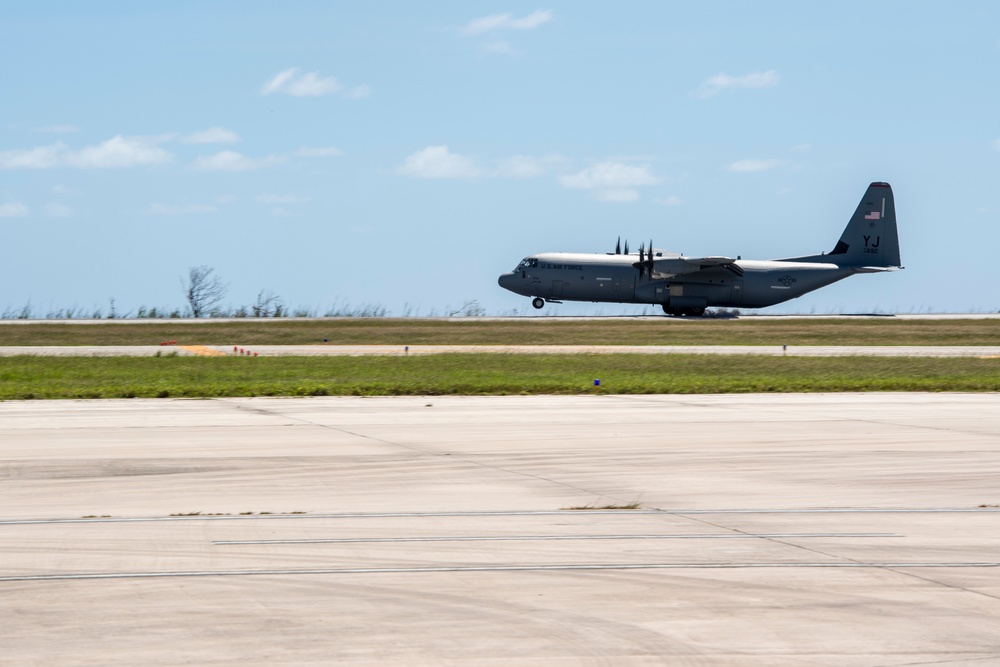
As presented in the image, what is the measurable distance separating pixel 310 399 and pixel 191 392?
2.76 metres

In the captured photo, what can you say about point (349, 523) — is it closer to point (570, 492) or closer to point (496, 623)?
point (570, 492)

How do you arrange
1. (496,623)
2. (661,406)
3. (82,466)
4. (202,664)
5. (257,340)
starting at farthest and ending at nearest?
(257,340)
(661,406)
(82,466)
(496,623)
(202,664)

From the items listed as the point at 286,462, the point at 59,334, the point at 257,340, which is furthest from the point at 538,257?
the point at 286,462

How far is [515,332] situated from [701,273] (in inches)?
686

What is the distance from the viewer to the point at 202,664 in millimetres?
5598

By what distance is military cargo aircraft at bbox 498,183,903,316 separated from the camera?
62.9 m

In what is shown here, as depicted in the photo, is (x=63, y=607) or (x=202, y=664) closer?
(x=202, y=664)

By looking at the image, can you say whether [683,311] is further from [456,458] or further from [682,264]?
[456,458]

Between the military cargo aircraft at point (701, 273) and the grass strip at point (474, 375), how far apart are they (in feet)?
91.9

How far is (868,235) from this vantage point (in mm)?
69812

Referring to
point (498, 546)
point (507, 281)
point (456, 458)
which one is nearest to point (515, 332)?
point (507, 281)

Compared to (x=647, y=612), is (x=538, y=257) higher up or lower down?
higher up

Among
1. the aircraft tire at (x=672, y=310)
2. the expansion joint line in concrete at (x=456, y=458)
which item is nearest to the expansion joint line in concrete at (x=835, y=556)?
the expansion joint line in concrete at (x=456, y=458)

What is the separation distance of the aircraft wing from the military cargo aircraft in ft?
0.18
